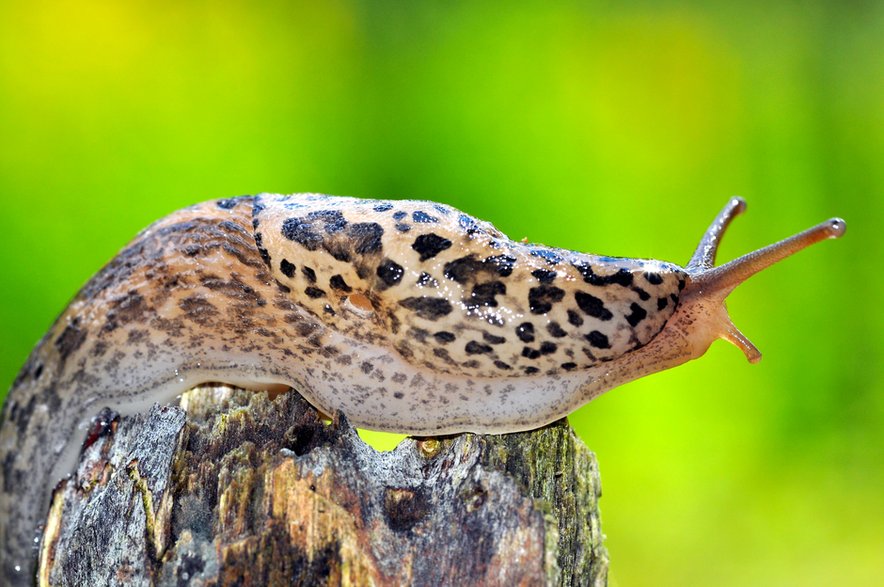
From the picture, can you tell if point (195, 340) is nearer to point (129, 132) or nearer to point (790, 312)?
point (129, 132)

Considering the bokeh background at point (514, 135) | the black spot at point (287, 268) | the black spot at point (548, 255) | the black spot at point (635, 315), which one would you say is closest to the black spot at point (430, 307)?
the black spot at point (548, 255)

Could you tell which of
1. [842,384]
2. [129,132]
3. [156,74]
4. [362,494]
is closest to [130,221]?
[129,132]

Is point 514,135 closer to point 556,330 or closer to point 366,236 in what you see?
point 366,236

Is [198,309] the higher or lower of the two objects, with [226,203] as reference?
lower

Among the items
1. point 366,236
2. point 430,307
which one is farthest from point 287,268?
point 430,307

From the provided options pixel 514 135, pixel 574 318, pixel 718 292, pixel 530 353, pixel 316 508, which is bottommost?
pixel 316 508

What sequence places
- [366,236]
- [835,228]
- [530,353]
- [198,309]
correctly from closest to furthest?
1. [835,228]
2. [530,353]
3. [366,236]
4. [198,309]

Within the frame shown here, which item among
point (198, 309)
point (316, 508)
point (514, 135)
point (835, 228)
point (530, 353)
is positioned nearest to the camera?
point (316, 508)
